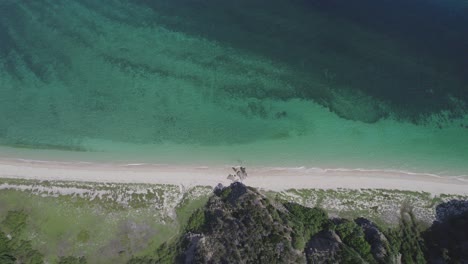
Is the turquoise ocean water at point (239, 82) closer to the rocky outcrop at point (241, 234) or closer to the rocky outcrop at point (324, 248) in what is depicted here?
the rocky outcrop at point (241, 234)

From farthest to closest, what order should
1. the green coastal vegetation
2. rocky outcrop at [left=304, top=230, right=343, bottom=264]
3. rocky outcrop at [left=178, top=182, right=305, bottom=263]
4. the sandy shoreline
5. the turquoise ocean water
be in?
the turquoise ocean water
the sandy shoreline
the green coastal vegetation
rocky outcrop at [left=304, top=230, right=343, bottom=264]
rocky outcrop at [left=178, top=182, right=305, bottom=263]

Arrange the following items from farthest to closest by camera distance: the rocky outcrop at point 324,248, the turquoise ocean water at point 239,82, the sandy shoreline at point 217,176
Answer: the turquoise ocean water at point 239,82, the sandy shoreline at point 217,176, the rocky outcrop at point 324,248

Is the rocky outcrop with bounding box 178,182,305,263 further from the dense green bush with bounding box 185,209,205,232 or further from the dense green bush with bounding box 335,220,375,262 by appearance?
the dense green bush with bounding box 335,220,375,262

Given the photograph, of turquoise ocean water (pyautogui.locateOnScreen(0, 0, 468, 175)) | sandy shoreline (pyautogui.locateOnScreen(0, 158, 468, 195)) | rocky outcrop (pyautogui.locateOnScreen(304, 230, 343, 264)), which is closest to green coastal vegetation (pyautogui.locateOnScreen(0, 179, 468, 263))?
rocky outcrop (pyautogui.locateOnScreen(304, 230, 343, 264))

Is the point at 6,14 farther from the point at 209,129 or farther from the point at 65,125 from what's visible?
the point at 209,129

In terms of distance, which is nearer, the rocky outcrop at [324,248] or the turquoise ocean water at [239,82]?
the rocky outcrop at [324,248]

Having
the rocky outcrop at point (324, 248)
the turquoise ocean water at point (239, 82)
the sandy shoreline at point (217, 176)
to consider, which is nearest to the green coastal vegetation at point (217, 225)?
the rocky outcrop at point (324, 248)
